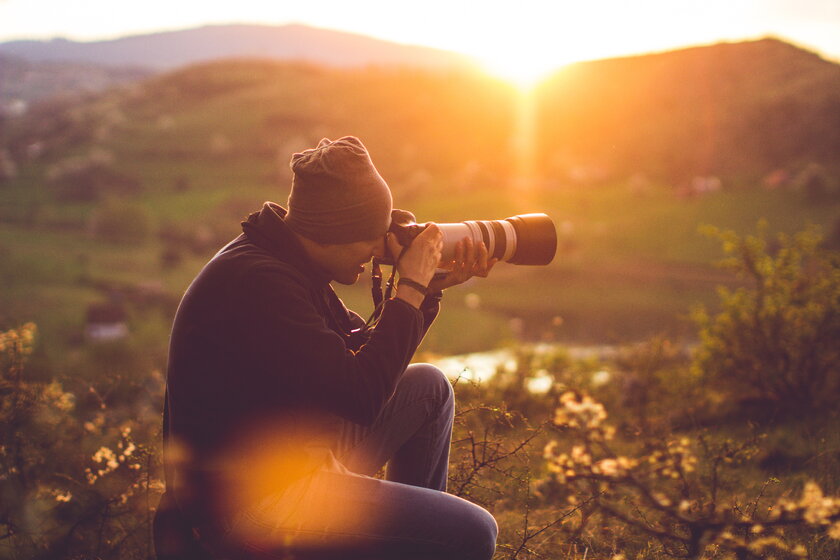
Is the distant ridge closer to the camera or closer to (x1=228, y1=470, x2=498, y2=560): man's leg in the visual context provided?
the camera

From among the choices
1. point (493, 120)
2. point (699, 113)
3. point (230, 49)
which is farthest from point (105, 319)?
point (230, 49)

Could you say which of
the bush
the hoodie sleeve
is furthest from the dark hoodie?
the bush

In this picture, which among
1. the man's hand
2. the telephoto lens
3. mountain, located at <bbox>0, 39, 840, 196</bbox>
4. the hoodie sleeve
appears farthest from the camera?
mountain, located at <bbox>0, 39, 840, 196</bbox>

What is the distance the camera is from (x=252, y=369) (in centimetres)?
169

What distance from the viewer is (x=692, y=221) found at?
40438 mm

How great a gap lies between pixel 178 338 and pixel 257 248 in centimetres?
34

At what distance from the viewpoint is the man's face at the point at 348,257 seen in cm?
195

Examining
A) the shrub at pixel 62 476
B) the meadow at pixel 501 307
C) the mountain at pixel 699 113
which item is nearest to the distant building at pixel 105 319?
the meadow at pixel 501 307

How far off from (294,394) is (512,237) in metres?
1.13

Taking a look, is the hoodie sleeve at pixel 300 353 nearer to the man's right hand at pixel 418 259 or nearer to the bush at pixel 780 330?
the man's right hand at pixel 418 259

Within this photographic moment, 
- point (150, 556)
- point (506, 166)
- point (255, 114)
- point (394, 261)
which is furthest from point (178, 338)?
point (255, 114)

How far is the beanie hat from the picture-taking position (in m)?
1.80

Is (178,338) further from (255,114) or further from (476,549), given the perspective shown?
(255,114)

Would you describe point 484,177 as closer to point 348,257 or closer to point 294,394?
point 348,257
